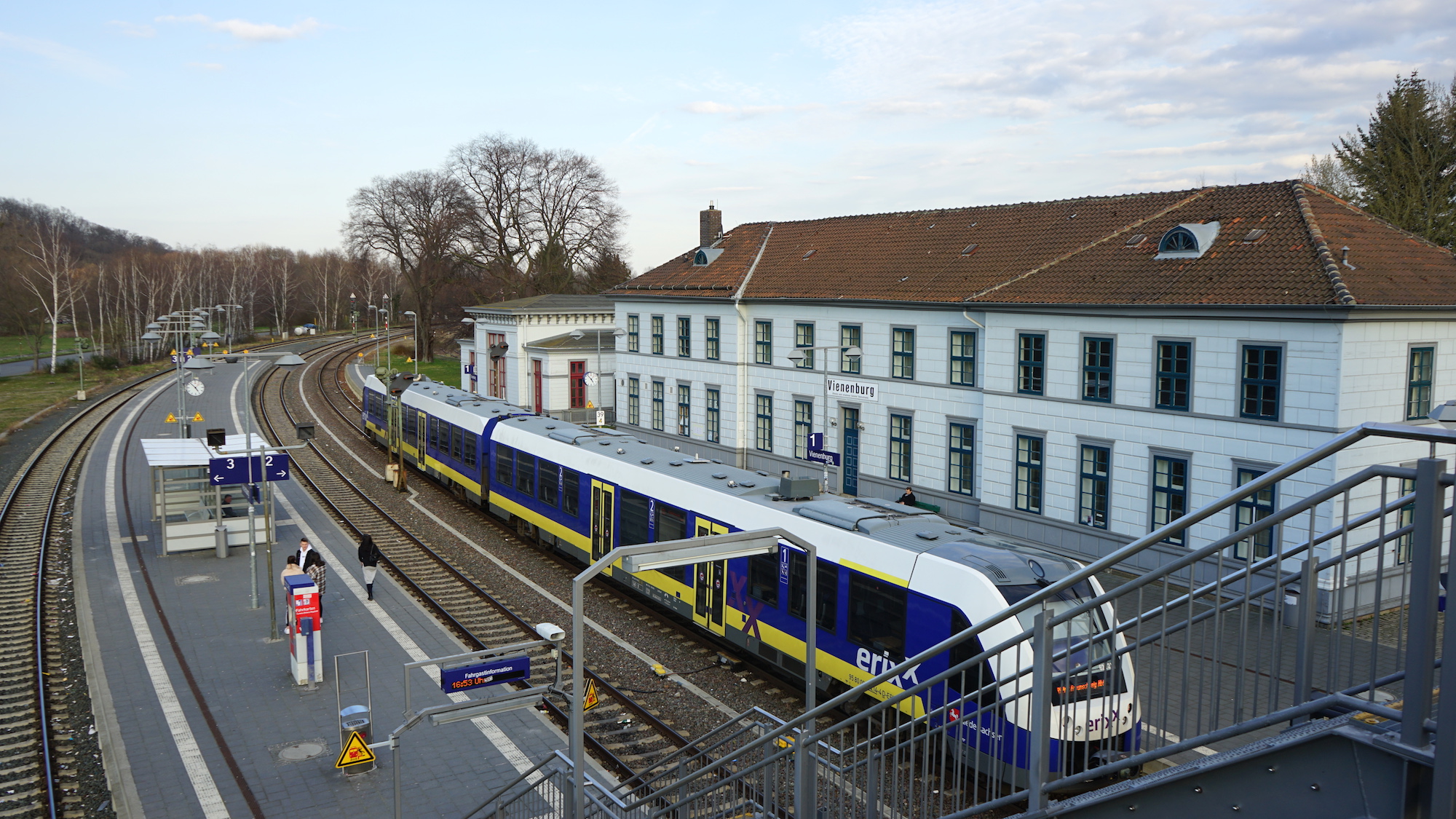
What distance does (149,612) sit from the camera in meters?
18.1

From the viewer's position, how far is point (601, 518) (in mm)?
19453

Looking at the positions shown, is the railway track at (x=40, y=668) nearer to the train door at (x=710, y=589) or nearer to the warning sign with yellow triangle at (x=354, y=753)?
the warning sign with yellow triangle at (x=354, y=753)

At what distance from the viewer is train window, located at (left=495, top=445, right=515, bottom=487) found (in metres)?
23.9

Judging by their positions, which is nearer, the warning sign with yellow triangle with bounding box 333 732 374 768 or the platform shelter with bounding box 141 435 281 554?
the warning sign with yellow triangle with bounding box 333 732 374 768

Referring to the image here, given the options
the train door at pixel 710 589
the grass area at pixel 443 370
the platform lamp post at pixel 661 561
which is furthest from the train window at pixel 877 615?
the grass area at pixel 443 370

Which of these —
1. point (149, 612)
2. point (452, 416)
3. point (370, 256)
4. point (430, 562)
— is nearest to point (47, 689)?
point (149, 612)

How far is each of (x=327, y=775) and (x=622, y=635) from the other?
6.07 m

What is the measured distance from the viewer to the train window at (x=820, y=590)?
42.9 feet

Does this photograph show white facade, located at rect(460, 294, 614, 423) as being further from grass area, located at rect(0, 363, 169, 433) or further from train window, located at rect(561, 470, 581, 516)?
train window, located at rect(561, 470, 581, 516)

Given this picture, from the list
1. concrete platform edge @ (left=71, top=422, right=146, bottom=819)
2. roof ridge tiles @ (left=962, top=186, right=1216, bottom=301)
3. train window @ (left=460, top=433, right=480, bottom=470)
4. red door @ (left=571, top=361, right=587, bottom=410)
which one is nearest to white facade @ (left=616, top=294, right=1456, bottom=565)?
roof ridge tiles @ (left=962, top=186, right=1216, bottom=301)

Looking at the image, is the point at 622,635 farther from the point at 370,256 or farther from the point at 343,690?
the point at 370,256

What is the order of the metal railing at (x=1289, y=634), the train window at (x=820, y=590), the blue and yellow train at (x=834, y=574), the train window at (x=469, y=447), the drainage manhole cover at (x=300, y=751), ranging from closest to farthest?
1. the metal railing at (x=1289, y=634)
2. the blue and yellow train at (x=834, y=574)
3. the drainage manhole cover at (x=300, y=751)
4. the train window at (x=820, y=590)
5. the train window at (x=469, y=447)

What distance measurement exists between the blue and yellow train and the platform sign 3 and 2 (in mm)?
5144

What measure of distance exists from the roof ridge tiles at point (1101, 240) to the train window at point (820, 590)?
1341 cm
